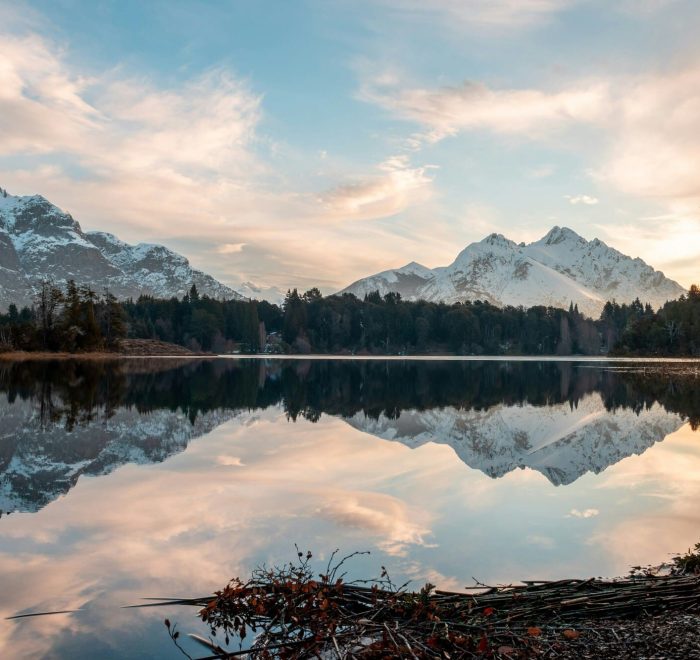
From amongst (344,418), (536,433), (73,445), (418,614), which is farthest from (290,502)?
(344,418)

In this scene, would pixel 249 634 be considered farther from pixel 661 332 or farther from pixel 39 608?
pixel 661 332

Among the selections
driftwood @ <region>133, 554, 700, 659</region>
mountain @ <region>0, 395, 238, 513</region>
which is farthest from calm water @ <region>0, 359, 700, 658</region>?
driftwood @ <region>133, 554, 700, 659</region>

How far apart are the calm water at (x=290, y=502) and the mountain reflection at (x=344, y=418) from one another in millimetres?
156

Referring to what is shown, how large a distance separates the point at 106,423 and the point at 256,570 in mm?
19339

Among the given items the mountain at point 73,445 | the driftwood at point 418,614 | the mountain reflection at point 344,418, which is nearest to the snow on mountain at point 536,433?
the mountain reflection at point 344,418

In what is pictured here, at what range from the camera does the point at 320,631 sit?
771cm

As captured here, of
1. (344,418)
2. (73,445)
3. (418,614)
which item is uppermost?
(418,614)

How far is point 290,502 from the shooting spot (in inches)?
599

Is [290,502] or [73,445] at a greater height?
[73,445]

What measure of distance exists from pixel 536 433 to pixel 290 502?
17111 mm

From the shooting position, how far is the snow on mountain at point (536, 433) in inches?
859

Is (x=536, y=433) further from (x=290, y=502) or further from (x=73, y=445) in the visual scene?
(x=73, y=445)

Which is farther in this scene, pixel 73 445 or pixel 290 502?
pixel 73 445

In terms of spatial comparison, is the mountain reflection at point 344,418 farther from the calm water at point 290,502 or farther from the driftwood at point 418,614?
the driftwood at point 418,614
